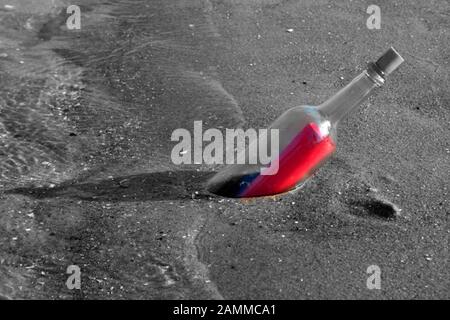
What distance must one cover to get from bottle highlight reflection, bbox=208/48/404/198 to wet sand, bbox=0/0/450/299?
77mm

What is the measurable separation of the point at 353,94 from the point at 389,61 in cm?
21

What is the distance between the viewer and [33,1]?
5.28 metres

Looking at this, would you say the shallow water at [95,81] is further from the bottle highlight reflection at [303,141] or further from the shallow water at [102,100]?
the bottle highlight reflection at [303,141]

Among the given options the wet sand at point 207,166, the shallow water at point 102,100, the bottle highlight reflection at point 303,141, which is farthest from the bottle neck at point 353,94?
the shallow water at point 102,100

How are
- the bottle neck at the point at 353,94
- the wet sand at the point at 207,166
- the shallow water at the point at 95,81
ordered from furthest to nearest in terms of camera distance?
1. the shallow water at the point at 95,81
2. the bottle neck at the point at 353,94
3. the wet sand at the point at 207,166

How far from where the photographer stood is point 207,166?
3.71 m

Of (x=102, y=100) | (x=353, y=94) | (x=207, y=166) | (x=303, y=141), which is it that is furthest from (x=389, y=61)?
(x=102, y=100)

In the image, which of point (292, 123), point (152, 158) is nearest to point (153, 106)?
point (152, 158)

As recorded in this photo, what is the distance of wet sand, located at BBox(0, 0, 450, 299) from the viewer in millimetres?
3113

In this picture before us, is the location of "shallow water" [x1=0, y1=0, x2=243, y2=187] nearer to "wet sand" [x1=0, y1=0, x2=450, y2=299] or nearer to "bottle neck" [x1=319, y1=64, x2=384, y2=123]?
"wet sand" [x1=0, y1=0, x2=450, y2=299]

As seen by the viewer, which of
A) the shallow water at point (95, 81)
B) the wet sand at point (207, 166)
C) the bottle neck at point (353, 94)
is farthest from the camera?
the shallow water at point (95, 81)

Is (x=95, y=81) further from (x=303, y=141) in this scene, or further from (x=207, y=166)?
(x=303, y=141)

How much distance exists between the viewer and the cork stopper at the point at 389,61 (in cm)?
319

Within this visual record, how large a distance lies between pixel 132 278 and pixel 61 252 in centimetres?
33
